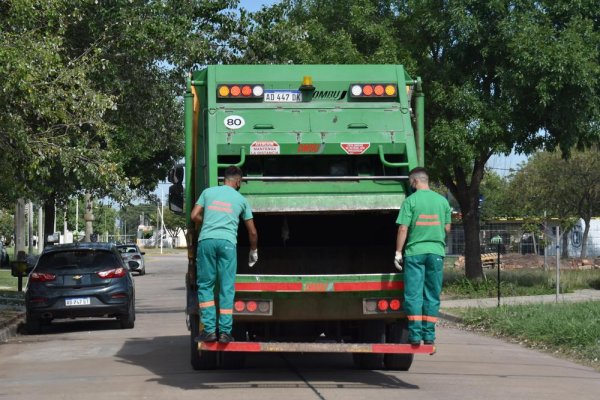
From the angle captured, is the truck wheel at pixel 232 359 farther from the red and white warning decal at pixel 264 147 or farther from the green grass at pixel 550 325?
the green grass at pixel 550 325

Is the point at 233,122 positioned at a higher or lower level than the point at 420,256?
higher

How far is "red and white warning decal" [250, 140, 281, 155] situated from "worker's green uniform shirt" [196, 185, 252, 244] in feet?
2.13

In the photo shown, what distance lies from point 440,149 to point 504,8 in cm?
352

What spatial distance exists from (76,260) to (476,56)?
1147cm

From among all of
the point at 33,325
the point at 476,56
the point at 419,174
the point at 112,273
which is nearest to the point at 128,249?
the point at 476,56

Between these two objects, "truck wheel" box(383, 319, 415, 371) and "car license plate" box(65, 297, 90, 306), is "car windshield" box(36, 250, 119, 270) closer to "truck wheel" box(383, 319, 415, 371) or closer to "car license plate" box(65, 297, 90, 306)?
"car license plate" box(65, 297, 90, 306)

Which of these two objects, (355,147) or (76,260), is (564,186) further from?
(355,147)

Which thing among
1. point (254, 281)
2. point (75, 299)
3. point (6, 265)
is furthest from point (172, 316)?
point (6, 265)

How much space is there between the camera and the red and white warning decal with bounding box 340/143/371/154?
1020cm

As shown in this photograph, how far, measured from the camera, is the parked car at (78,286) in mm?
17156

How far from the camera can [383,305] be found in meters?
9.86

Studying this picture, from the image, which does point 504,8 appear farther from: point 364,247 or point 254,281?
point 254,281

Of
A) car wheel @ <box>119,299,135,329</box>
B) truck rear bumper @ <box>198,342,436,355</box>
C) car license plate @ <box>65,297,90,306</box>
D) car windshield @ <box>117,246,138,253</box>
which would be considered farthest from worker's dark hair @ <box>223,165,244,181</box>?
car windshield @ <box>117,246,138,253</box>

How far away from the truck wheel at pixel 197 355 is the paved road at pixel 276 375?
0.33 feet
